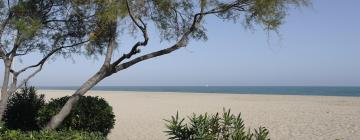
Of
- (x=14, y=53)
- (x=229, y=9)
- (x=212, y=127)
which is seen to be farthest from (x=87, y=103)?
(x=212, y=127)

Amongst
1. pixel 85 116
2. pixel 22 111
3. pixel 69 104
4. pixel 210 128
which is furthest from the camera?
pixel 22 111

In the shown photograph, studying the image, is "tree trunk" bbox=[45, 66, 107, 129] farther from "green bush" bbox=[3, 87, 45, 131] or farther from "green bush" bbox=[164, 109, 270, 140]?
"green bush" bbox=[164, 109, 270, 140]

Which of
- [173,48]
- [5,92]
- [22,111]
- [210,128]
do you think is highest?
[173,48]

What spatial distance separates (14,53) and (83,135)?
5.15 meters

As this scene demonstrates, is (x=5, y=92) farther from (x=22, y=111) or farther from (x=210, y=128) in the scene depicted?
(x=210, y=128)

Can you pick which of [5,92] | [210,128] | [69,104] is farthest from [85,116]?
[210,128]

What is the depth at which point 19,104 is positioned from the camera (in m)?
13.3

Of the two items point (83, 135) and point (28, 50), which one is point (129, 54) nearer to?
point (83, 135)

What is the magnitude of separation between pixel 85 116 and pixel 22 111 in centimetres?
295

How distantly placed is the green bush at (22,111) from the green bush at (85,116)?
1.31 meters

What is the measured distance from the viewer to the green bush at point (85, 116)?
434 inches

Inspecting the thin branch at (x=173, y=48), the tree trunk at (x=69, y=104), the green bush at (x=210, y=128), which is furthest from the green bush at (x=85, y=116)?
the green bush at (x=210, y=128)

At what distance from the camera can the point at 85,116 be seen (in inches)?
435

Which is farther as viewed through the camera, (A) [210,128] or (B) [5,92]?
(B) [5,92]
